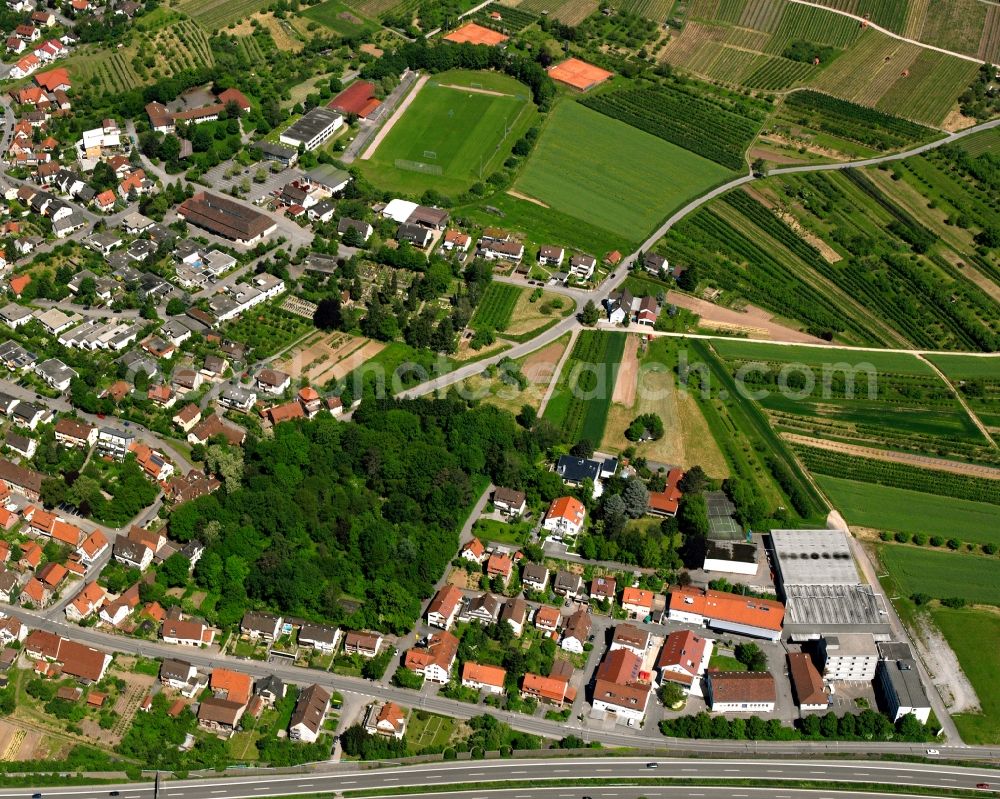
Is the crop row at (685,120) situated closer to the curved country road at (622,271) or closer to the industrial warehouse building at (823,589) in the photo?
the curved country road at (622,271)

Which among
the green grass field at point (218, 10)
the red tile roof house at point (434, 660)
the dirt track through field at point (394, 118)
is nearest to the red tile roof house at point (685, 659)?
the red tile roof house at point (434, 660)

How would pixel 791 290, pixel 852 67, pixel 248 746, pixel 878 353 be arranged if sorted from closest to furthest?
pixel 248 746
pixel 878 353
pixel 791 290
pixel 852 67

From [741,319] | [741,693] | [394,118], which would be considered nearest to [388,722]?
[741,693]

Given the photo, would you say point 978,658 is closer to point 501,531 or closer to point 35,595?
point 501,531

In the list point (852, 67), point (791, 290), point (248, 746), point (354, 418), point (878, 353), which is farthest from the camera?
point (852, 67)


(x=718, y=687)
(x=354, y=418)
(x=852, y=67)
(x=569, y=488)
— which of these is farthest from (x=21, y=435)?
(x=852, y=67)

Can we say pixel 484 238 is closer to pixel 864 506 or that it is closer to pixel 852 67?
pixel 864 506
